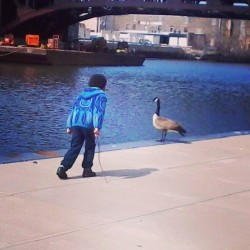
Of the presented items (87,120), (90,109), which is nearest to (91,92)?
(90,109)

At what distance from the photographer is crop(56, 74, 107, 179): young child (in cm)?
880

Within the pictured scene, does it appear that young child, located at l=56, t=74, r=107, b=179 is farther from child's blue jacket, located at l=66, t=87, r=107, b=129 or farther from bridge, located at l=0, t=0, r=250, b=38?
bridge, located at l=0, t=0, r=250, b=38

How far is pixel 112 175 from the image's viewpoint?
31.2 feet

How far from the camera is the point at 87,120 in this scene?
889 cm

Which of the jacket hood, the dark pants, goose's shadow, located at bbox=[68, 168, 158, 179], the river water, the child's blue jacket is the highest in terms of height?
the jacket hood

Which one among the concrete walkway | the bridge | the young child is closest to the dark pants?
the young child

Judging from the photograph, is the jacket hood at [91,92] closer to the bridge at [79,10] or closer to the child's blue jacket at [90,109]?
the child's blue jacket at [90,109]

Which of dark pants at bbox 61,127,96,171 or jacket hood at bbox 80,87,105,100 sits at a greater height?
jacket hood at bbox 80,87,105,100

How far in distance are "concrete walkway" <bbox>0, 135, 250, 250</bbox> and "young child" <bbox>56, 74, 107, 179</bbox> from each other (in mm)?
232

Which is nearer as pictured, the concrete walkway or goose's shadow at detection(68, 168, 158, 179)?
the concrete walkway

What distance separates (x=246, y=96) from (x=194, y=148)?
32695 mm

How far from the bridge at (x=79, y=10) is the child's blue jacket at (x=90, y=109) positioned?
220ft

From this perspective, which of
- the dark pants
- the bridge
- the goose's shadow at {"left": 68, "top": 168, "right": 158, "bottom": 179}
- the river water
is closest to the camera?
the dark pants

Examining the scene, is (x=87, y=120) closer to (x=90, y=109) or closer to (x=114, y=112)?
(x=90, y=109)
